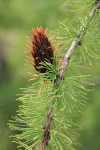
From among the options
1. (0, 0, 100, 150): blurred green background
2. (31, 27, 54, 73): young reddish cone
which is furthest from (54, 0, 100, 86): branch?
(0, 0, 100, 150): blurred green background

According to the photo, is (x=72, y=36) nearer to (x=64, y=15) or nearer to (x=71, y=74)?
(x=71, y=74)

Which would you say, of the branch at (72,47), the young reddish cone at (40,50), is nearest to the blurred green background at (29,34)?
the branch at (72,47)

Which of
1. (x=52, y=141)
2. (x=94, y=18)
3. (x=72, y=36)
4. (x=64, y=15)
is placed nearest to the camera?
(x=52, y=141)

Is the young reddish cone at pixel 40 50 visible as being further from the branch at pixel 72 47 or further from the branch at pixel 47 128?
the branch at pixel 47 128

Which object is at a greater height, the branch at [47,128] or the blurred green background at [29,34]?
the blurred green background at [29,34]

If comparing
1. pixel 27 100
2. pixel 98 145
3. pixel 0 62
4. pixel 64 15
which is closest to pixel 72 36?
pixel 27 100

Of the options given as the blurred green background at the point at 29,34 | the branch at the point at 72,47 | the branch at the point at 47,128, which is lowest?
the branch at the point at 47,128

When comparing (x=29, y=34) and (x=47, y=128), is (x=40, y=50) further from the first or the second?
(x=29, y=34)

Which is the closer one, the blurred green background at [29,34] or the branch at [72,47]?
the branch at [72,47]

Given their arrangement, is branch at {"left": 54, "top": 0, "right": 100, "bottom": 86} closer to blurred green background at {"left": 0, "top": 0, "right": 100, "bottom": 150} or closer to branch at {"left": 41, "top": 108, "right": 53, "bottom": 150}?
branch at {"left": 41, "top": 108, "right": 53, "bottom": 150}
